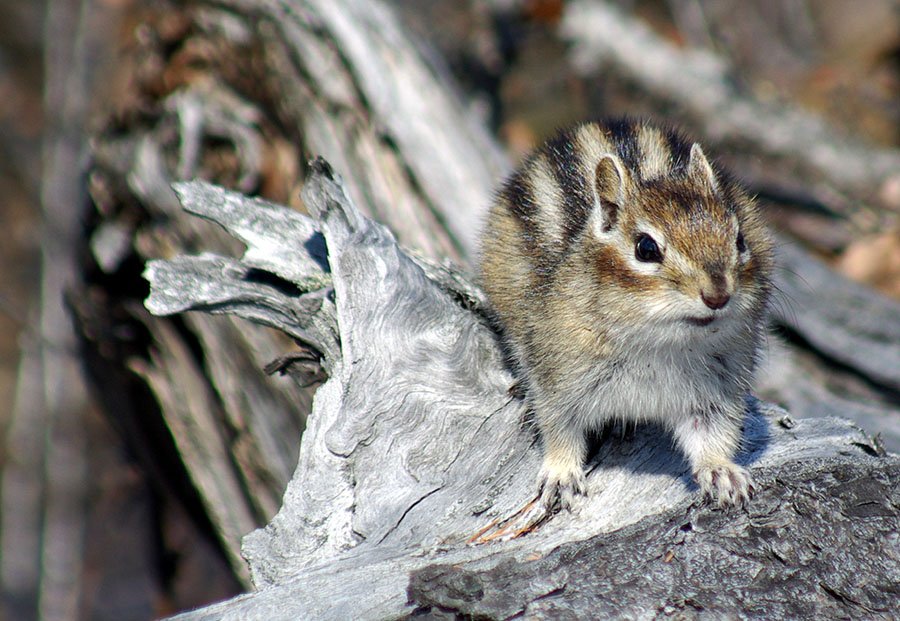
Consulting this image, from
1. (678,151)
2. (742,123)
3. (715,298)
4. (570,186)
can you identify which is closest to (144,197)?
(570,186)

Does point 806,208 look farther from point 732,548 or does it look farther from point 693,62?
point 732,548

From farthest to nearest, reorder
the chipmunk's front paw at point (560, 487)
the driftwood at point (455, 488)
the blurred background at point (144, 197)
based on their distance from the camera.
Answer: the blurred background at point (144, 197), the chipmunk's front paw at point (560, 487), the driftwood at point (455, 488)

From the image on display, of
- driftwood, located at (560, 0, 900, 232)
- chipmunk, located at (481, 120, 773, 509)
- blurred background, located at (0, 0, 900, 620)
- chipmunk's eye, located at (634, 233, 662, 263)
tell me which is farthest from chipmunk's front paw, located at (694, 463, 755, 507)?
driftwood, located at (560, 0, 900, 232)

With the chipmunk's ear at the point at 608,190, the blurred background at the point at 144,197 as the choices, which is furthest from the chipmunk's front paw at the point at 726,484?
the blurred background at the point at 144,197

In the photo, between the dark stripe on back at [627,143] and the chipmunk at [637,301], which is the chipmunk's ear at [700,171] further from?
the dark stripe on back at [627,143]

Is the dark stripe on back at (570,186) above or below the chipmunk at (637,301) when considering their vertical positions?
above

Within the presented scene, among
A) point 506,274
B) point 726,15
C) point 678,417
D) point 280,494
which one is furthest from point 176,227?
point 726,15

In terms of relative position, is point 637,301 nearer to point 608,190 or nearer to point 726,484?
point 608,190
